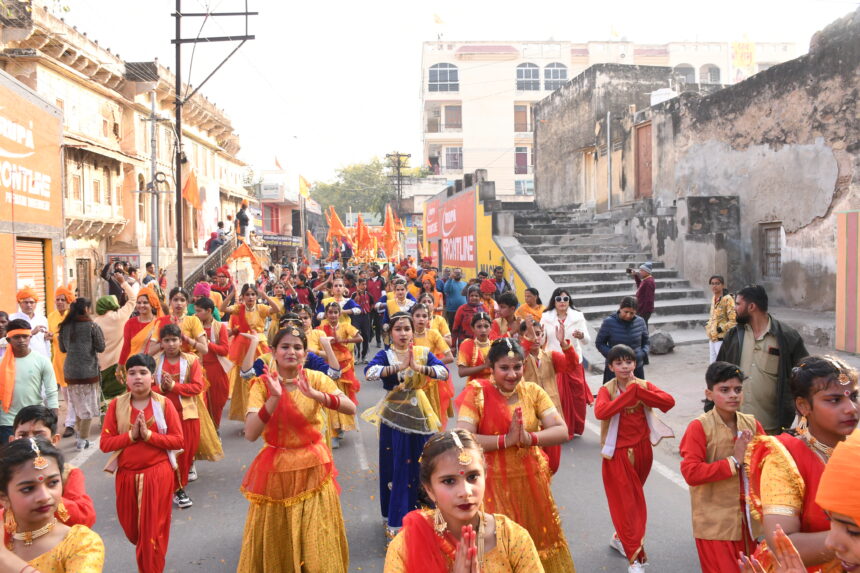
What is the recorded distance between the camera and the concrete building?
1301cm

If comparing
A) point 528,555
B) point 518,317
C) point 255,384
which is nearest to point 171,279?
point 518,317

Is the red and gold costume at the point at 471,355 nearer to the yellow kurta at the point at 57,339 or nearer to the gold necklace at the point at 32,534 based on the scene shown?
the gold necklace at the point at 32,534

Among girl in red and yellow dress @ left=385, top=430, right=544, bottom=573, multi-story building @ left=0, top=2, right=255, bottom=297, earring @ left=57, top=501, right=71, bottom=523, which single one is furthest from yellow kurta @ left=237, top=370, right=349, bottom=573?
multi-story building @ left=0, top=2, right=255, bottom=297

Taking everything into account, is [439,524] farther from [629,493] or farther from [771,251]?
[771,251]

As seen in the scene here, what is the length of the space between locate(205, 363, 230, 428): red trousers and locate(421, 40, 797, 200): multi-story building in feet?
164

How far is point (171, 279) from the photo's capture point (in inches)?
1120

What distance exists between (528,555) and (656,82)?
24.4 meters

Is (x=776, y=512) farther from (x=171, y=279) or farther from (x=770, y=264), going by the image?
(x=171, y=279)

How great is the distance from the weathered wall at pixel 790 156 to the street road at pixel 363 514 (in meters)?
7.98

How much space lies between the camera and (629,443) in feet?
16.3

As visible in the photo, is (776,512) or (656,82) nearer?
(776,512)

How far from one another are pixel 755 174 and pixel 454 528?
15.0m

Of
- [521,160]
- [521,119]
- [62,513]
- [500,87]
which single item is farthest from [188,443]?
[521,119]

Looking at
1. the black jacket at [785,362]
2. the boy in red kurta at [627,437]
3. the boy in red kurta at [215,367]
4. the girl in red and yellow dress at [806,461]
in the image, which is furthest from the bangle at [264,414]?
the boy in red kurta at [215,367]
